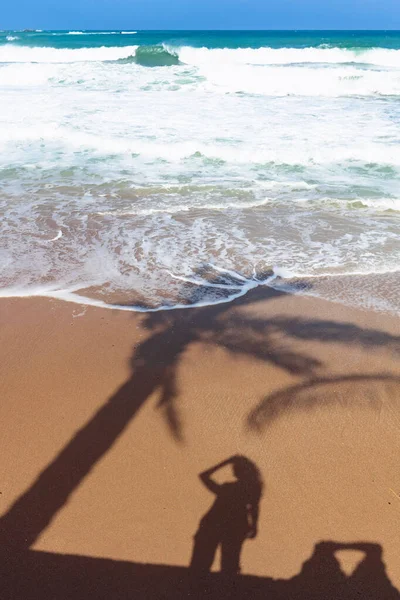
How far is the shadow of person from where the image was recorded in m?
2.58

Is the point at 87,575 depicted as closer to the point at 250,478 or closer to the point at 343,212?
the point at 250,478

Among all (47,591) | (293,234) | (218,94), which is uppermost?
(218,94)

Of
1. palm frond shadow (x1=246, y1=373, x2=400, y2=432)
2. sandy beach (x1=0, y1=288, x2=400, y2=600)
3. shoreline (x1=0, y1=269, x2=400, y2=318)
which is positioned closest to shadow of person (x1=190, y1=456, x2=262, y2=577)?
sandy beach (x1=0, y1=288, x2=400, y2=600)

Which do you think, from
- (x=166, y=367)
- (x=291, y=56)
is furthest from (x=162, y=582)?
(x=291, y=56)

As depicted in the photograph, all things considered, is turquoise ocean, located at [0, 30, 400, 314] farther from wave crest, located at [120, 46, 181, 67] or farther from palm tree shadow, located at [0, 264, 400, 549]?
wave crest, located at [120, 46, 181, 67]

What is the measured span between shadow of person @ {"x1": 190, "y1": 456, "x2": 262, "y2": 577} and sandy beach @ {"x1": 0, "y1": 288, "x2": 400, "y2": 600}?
0.17 feet

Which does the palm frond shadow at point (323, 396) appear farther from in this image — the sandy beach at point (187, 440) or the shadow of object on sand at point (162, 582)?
the shadow of object on sand at point (162, 582)

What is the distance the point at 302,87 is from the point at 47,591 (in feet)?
85.1

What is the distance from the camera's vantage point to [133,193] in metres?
8.91

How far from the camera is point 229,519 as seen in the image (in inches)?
110

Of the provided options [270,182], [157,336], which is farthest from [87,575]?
[270,182]

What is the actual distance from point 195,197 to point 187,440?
19.6 ft

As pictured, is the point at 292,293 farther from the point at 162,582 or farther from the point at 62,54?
the point at 62,54

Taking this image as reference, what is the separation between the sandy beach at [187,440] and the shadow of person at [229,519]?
5 centimetres
